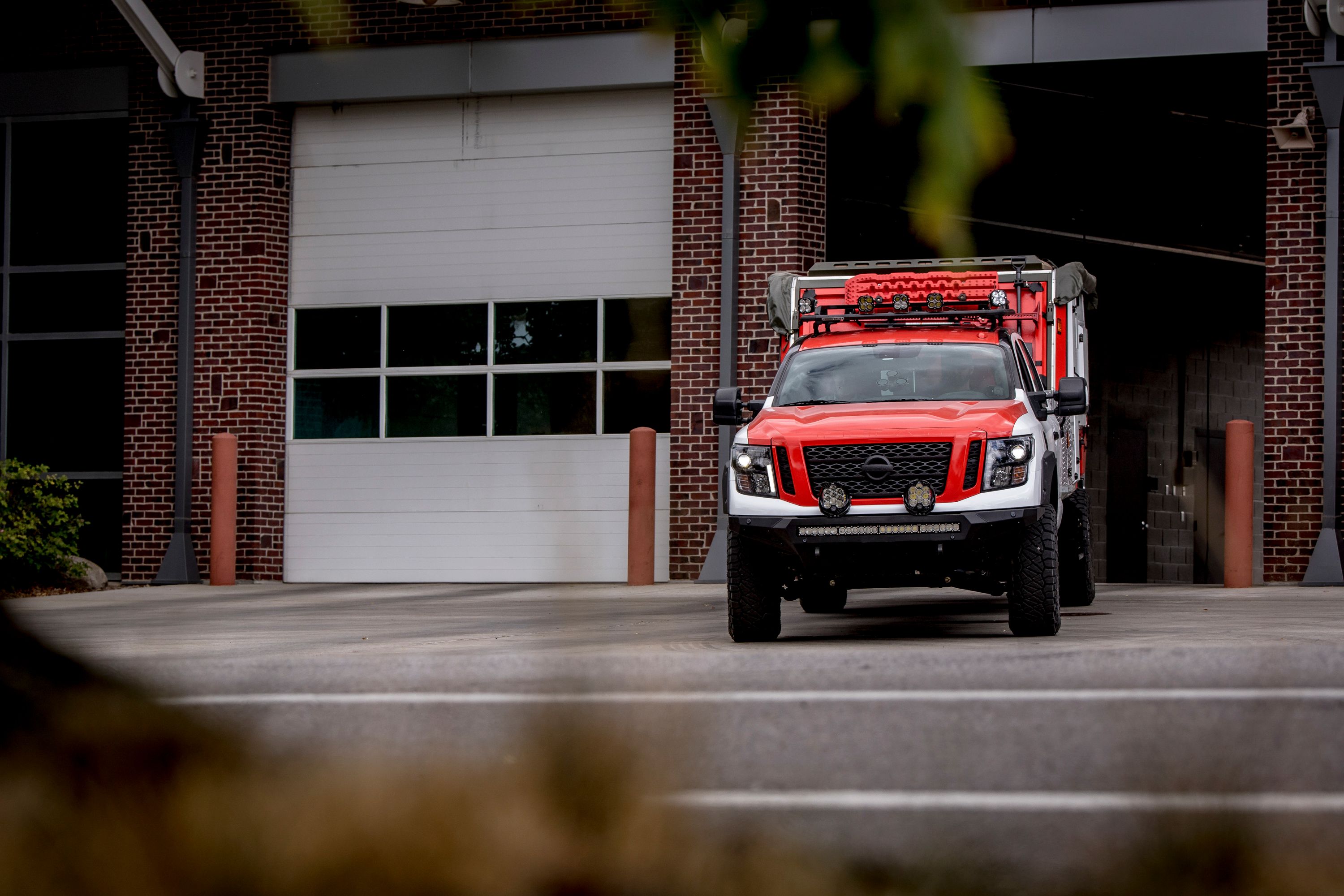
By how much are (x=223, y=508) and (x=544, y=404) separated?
3.78 meters

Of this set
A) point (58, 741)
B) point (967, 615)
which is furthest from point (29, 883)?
point (967, 615)

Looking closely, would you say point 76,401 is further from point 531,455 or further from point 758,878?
point 758,878

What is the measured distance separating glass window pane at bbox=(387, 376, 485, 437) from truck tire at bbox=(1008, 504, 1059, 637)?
1088 cm

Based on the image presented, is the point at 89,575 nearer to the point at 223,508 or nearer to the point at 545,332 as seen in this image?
the point at 223,508

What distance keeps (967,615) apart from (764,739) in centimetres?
779

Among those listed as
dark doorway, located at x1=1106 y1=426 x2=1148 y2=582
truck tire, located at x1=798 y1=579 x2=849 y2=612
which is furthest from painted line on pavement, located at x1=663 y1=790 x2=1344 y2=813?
dark doorway, located at x1=1106 y1=426 x2=1148 y2=582

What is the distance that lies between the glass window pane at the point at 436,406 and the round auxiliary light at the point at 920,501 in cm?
1080

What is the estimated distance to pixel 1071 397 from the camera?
11953mm

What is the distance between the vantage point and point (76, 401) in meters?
22.5

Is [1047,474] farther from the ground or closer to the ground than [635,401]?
closer to the ground

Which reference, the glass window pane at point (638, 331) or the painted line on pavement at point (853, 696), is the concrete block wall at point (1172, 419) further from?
the painted line on pavement at point (853, 696)

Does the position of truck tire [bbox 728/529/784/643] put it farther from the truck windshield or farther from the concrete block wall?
the concrete block wall

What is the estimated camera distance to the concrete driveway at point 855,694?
2.18 meters

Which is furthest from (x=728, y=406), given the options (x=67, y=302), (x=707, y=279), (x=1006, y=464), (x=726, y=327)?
(x=67, y=302)
